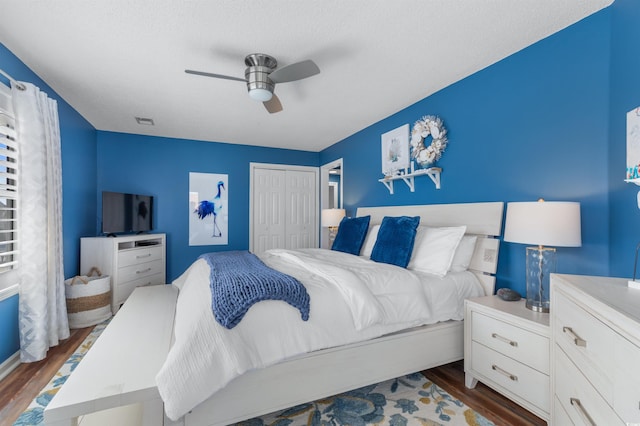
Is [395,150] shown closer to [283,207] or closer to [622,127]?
[622,127]

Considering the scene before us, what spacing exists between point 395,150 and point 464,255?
5.06 feet

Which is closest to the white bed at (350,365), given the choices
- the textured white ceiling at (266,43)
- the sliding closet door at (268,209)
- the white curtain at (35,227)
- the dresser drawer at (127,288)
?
the textured white ceiling at (266,43)

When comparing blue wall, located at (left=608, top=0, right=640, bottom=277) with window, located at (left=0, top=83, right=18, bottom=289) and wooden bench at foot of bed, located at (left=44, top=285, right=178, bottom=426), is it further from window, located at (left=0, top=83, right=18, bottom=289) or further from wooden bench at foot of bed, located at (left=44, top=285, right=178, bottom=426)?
window, located at (left=0, top=83, right=18, bottom=289)

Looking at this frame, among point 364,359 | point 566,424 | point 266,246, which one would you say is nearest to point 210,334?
point 364,359

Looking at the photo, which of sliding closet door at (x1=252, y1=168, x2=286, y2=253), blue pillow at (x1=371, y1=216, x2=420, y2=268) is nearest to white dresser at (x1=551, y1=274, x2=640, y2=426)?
blue pillow at (x1=371, y1=216, x2=420, y2=268)

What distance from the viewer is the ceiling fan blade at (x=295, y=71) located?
1.93 metres

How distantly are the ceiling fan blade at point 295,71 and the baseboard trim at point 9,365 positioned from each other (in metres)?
2.88

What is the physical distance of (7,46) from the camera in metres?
2.06

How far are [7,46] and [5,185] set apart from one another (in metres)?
1.02

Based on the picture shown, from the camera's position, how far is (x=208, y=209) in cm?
462

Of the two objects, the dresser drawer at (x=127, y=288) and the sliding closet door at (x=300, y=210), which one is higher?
the sliding closet door at (x=300, y=210)

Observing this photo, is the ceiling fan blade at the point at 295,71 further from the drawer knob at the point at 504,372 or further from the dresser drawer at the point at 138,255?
the dresser drawer at the point at 138,255

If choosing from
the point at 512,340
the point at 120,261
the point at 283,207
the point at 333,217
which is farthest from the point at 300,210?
the point at 512,340

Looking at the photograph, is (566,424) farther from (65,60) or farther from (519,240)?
(65,60)
